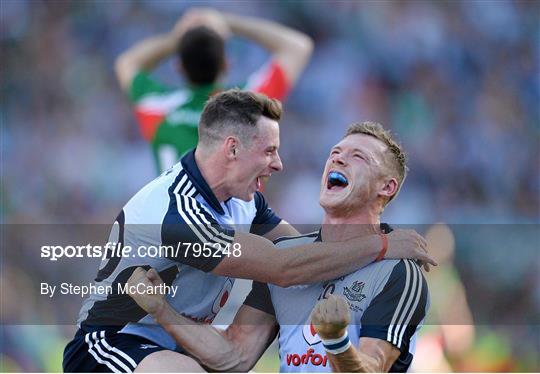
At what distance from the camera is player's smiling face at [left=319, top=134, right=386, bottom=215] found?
348 centimetres

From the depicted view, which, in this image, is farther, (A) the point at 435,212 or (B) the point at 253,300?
(A) the point at 435,212

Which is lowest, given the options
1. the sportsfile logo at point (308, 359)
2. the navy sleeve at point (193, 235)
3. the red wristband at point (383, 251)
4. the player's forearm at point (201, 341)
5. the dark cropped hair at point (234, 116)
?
the sportsfile logo at point (308, 359)

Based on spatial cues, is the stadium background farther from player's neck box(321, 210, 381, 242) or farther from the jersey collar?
player's neck box(321, 210, 381, 242)

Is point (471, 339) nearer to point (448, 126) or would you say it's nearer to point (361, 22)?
point (448, 126)

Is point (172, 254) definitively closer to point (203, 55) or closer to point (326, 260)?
point (326, 260)

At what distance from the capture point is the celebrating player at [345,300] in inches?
129

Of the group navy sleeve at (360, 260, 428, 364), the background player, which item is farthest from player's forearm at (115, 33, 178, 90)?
navy sleeve at (360, 260, 428, 364)

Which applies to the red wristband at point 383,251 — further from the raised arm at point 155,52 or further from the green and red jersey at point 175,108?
the raised arm at point 155,52

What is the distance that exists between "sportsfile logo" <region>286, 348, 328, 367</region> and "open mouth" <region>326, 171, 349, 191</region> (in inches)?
23.3

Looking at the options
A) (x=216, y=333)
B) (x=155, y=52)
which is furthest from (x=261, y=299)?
(x=155, y=52)

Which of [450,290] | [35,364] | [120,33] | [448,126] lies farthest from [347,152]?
[120,33]

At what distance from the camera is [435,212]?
23.5ft

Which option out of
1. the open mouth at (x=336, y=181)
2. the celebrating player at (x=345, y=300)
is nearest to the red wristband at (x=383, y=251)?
the celebrating player at (x=345, y=300)

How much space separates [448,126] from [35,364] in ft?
11.8
